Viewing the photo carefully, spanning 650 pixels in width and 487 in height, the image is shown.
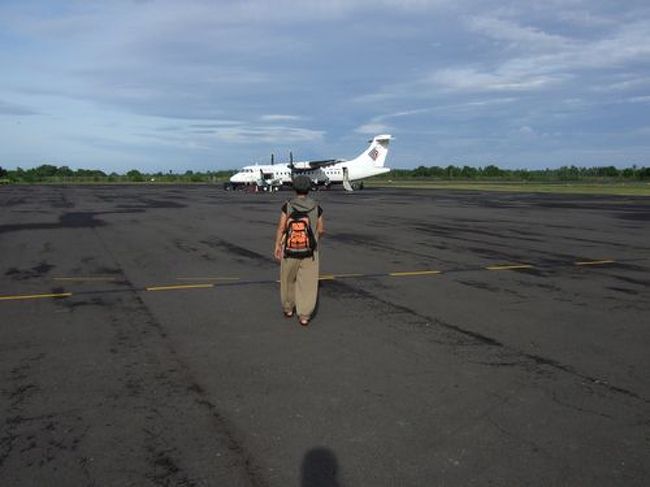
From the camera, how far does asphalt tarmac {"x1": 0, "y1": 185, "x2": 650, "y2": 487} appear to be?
3670 mm

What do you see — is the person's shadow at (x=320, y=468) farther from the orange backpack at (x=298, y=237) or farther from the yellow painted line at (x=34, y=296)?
the yellow painted line at (x=34, y=296)

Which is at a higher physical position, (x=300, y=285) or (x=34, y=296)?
(x=300, y=285)

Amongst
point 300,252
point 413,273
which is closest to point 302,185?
point 300,252

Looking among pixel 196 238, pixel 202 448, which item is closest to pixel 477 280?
pixel 202 448

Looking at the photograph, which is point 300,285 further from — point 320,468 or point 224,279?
point 320,468

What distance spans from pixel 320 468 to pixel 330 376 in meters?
1.64

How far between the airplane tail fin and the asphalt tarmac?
50.3 metres

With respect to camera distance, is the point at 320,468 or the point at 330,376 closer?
the point at 320,468

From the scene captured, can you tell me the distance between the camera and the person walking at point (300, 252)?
7.07 m

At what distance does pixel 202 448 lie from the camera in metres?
3.86

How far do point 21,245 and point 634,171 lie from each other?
357 ft

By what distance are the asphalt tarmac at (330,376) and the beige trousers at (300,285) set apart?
31 centimetres

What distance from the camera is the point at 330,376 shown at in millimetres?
5223

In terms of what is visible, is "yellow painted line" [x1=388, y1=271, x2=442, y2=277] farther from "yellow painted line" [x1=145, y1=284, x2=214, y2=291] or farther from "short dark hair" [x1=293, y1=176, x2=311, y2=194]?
"short dark hair" [x1=293, y1=176, x2=311, y2=194]
